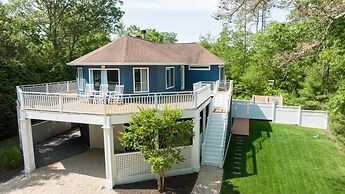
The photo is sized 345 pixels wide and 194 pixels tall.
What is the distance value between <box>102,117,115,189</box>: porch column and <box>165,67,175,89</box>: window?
252 inches

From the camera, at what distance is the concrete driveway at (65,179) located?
11375 millimetres

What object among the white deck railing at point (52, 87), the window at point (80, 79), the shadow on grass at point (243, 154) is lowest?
the shadow on grass at point (243, 154)

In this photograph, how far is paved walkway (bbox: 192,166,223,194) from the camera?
1138cm

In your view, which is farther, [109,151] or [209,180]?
[209,180]

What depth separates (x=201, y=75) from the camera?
2120cm

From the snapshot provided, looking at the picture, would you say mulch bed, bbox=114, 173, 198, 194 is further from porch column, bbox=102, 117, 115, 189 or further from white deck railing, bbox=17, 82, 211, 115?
white deck railing, bbox=17, 82, 211, 115

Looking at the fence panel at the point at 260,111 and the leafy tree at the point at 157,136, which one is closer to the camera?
the leafy tree at the point at 157,136

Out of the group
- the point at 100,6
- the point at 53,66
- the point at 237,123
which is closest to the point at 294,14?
the point at 237,123

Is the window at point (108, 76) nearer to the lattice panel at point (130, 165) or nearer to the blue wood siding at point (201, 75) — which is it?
the lattice panel at point (130, 165)

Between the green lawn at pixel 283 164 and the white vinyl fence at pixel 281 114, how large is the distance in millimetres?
1673

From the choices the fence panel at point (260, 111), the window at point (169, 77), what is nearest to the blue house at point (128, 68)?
the window at point (169, 77)

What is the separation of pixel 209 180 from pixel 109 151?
4.92 m

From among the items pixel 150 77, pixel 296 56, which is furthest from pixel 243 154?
pixel 296 56

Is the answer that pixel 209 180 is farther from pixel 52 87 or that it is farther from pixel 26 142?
pixel 52 87
